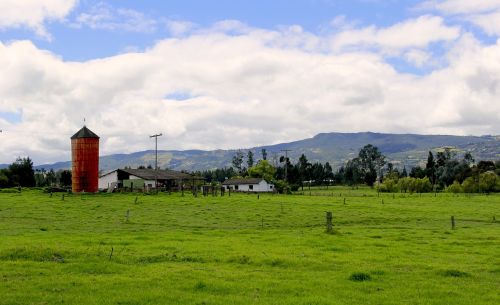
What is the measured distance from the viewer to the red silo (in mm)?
88562

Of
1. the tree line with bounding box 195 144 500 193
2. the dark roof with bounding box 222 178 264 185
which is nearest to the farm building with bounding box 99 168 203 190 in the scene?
the dark roof with bounding box 222 178 264 185

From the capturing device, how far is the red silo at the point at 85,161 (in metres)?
88.6

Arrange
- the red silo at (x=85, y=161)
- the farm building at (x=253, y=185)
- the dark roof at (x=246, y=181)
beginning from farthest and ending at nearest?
the dark roof at (x=246, y=181)
the farm building at (x=253, y=185)
the red silo at (x=85, y=161)

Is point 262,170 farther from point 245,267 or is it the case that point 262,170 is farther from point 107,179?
point 245,267

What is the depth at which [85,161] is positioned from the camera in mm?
90000

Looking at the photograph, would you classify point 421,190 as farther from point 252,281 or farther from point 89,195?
point 252,281

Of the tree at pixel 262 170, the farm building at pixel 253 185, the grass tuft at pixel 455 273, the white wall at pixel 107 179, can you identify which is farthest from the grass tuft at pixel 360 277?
the tree at pixel 262 170

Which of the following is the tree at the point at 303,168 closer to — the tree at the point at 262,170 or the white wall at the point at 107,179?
the tree at the point at 262,170

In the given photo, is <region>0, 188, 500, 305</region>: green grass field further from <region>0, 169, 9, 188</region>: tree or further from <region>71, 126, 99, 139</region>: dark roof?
<region>0, 169, 9, 188</region>: tree

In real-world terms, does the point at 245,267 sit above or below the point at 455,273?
above

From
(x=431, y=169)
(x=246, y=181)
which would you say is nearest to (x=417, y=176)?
(x=431, y=169)

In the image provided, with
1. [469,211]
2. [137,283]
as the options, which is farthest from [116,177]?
[137,283]

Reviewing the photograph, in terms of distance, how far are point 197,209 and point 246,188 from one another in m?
84.9

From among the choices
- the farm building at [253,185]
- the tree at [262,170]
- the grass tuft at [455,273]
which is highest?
the tree at [262,170]
